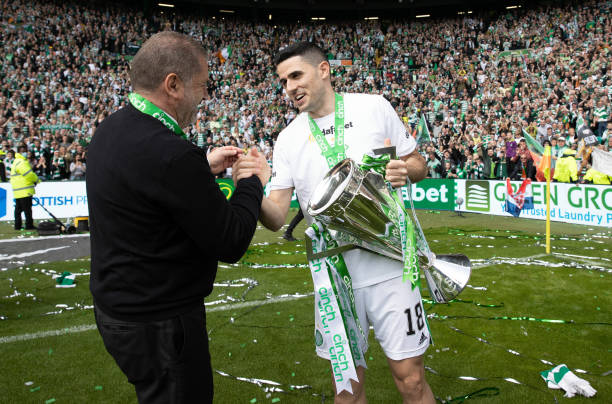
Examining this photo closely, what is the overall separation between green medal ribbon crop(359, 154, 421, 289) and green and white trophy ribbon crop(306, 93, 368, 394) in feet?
1.09

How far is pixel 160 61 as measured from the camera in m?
1.90

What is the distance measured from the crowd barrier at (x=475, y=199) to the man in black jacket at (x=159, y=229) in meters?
9.82

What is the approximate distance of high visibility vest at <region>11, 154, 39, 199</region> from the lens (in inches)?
516

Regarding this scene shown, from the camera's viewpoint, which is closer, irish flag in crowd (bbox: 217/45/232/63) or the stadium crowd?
the stadium crowd

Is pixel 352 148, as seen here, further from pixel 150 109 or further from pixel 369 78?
pixel 369 78

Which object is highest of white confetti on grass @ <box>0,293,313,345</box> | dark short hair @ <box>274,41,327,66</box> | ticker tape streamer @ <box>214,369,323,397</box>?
dark short hair @ <box>274,41,327,66</box>

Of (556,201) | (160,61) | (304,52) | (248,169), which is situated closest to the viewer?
(160,61)

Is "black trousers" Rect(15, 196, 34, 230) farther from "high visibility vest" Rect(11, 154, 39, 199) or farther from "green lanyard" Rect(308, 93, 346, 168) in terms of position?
"green lanyard" Rect(308, 93, 346, 168)

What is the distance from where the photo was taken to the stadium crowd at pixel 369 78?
1886 centimetres

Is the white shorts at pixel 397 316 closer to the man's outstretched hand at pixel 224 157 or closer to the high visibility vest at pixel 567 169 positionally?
the man's outstretched hand at pixel 224 157

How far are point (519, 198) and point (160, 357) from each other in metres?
15.1

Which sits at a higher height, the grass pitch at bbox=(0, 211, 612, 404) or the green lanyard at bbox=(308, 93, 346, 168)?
the green lanyard at bbox=(308, 93, 346, 168)

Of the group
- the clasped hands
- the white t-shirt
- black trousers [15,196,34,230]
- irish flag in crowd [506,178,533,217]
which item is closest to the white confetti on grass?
the white t-shirt

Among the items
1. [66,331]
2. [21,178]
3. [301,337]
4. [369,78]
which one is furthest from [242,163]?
[369,78]
